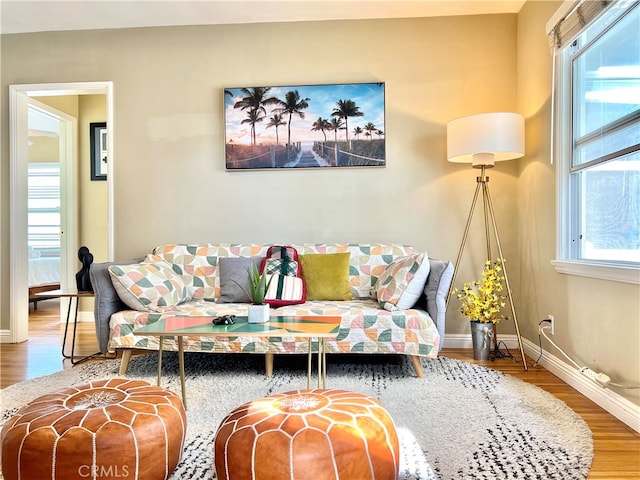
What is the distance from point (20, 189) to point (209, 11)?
2226mm

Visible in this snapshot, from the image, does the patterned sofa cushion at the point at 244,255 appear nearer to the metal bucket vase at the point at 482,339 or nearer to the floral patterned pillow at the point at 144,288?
the floral patterned pillow at the point at 144,288

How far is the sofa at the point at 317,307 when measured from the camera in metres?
2.65

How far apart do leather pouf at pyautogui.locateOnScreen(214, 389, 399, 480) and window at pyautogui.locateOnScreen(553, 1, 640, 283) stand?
1.50 m

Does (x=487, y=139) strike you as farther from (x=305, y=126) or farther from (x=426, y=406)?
(x=426, y=406)

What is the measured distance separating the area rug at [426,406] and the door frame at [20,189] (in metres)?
1.24

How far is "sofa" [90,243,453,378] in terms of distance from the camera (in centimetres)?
265

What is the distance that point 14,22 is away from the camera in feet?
12.0

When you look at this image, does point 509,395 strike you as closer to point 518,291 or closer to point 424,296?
point 424,296

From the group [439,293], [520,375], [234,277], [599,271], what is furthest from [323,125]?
[520,375]

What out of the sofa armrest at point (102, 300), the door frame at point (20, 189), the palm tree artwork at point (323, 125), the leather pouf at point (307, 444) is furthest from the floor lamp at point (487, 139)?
the door frame at point (20, 189)

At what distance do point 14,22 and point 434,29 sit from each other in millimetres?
3454

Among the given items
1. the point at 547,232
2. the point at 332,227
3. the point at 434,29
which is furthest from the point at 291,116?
the point at 547,232

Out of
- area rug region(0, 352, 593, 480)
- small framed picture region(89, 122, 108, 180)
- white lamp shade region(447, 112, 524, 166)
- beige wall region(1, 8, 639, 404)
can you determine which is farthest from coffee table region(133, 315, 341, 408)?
small framed picture region(89, 122, 108, 180)

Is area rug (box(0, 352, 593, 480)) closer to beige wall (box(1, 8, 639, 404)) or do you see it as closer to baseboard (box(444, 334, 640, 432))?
baseboard (box(444, 334, 640, 432))
